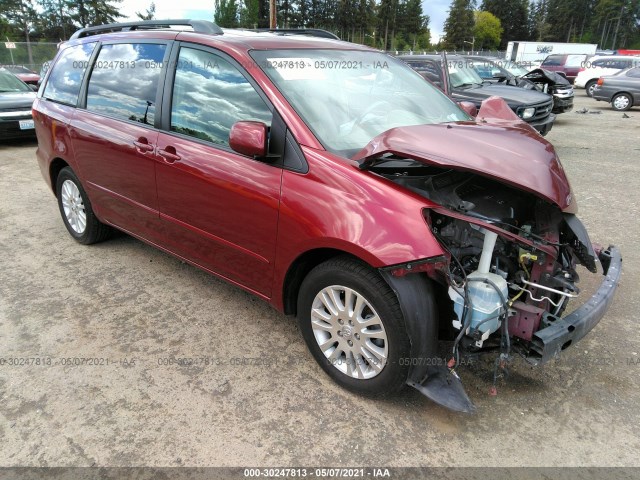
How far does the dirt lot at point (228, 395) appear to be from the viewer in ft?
7.13

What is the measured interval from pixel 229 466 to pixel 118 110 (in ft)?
8.84

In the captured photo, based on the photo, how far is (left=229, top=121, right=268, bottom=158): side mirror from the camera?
7.94ft

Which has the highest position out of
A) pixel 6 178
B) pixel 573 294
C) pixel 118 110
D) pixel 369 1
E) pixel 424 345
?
pixel 369 1

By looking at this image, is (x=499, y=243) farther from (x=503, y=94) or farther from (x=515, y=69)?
(x=515, y=69)

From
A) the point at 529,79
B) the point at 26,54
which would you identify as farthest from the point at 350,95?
the point at 26,54

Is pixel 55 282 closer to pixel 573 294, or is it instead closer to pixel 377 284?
pixel 377 284

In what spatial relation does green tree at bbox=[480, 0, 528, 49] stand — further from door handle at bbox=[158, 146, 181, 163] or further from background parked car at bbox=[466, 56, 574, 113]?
door handle at bbox=[158, 146, 181, 163]

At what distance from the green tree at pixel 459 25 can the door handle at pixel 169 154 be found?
102 m

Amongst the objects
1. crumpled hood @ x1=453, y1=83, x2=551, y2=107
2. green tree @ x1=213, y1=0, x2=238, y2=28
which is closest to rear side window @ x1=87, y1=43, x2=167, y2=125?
crumpled hood @ x1=453, y1=83, x2=551, y2=107

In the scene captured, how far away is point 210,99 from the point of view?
2.91 m

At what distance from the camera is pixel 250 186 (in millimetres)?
2625

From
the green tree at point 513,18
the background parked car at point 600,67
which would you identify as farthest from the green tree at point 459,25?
the background parked car at point 600,67

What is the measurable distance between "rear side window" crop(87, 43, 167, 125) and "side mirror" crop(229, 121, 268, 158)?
3.48 ft

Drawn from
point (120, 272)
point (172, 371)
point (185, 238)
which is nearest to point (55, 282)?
point (120, 272)
